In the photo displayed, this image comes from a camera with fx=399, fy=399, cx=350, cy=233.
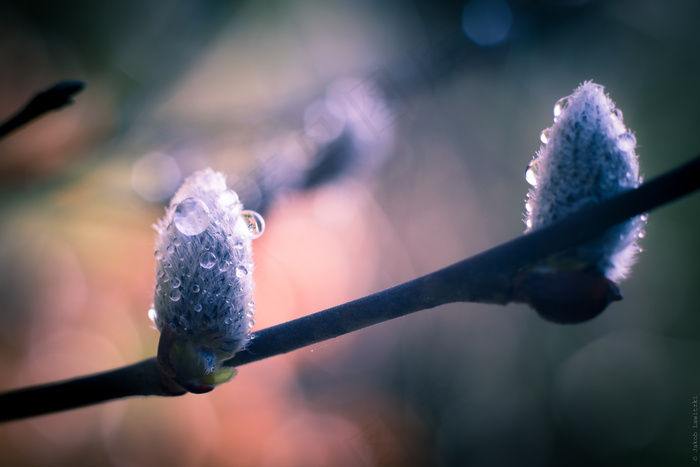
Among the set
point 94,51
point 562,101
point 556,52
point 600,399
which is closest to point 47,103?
point 562,101

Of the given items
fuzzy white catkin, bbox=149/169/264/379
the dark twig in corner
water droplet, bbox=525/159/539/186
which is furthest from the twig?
water droplet, bbox=525/159/539/186

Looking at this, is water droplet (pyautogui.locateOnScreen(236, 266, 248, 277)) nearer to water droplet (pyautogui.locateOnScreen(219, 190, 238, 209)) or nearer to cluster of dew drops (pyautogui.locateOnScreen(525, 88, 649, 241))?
water droplet (pyautogui.locateOnScreen(219, 190, 238, 209))

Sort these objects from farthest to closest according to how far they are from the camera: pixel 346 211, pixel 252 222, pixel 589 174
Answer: pixel 346 211 < pixel 252 222 < pixel 589 174

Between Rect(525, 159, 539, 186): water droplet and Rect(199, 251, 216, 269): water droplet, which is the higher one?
Rect(525, 159, 539, 186): water droplet

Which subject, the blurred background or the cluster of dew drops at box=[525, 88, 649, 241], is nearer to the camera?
the cluster of dew drops at box=[525, 88, 649, 241]

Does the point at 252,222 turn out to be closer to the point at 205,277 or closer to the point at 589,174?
the point at 205,277

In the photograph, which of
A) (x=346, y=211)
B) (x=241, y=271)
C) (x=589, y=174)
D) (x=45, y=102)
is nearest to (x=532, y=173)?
(x=589, y=174)

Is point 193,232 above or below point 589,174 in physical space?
below

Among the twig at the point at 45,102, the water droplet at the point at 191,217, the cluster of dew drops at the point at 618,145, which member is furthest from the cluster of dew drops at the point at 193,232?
the cluster of dew drops at the point at 618,145

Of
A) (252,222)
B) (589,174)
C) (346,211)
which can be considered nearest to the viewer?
(589,174)

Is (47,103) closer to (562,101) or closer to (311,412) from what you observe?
(562,101)
